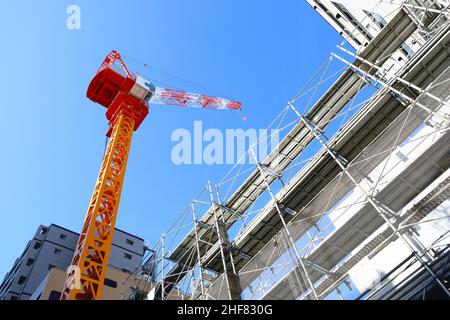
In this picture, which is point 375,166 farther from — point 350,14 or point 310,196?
point 350,14

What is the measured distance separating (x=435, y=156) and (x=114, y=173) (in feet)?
54.6

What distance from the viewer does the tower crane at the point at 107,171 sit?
1797cm

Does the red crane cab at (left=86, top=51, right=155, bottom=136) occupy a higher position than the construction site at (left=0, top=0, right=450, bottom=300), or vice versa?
the red crane cab at (left=86, top=51, right=155, bottom=136)

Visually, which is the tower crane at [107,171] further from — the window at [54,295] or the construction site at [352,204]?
the window at [54,295]

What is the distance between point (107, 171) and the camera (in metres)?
22.9

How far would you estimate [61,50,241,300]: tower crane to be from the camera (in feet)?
59.0

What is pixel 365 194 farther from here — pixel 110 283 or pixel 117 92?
pixel 110 283

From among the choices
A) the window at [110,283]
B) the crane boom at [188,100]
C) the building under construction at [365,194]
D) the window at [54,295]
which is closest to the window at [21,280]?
the window at [110,283]

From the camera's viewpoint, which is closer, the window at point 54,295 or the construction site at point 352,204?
the construction site at point 352,204

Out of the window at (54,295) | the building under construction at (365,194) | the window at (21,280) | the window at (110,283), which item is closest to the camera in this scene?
the building under construction at (365,194)

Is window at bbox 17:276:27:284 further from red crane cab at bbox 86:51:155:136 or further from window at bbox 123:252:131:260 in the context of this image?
red crane cab at bbox 86:51:155:136

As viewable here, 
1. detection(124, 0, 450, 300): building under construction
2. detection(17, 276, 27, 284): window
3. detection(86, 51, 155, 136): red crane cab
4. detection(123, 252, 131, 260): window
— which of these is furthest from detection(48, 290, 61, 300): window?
detection(124, 0, 450, 300): building under construction

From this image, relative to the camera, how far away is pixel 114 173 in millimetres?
23469
